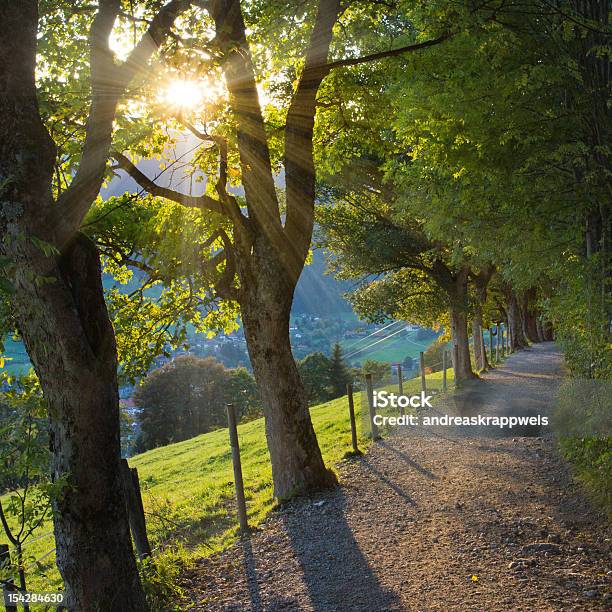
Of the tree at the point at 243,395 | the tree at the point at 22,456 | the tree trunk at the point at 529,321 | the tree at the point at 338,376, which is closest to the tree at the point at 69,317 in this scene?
the tree at the point at 22,456

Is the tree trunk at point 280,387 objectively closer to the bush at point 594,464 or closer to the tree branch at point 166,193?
the tree branch at point 166,193

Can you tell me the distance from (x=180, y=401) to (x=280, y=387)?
51.9 m

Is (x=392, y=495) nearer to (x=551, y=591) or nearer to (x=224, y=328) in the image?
(x=551, y=591)

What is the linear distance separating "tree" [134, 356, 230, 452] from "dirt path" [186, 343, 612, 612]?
48.4 m

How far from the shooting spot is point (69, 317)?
5285 mm

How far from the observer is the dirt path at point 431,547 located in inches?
226

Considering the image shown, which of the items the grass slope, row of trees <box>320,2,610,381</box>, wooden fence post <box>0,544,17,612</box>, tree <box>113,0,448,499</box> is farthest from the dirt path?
row of trees <box>320,2,610,381</box>

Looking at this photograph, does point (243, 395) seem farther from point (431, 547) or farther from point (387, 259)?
point (431, 547)

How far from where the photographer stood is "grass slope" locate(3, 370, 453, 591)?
983 cm

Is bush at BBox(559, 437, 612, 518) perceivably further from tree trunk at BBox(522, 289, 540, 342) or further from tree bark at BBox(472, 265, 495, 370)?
tree trunk at BBox(522, 289, 540, 342)

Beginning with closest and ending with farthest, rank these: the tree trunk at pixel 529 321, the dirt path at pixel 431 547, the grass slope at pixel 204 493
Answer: the dirt path at pixel 431 547
the grass slope at pixel 204 493
the tree trunk at pixel 529 321

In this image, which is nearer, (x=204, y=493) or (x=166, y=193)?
(x=166, y=193)

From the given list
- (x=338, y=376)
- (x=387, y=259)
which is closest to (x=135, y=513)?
(x=387, y=259)

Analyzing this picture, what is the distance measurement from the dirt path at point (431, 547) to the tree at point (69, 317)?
1543 millimetres
